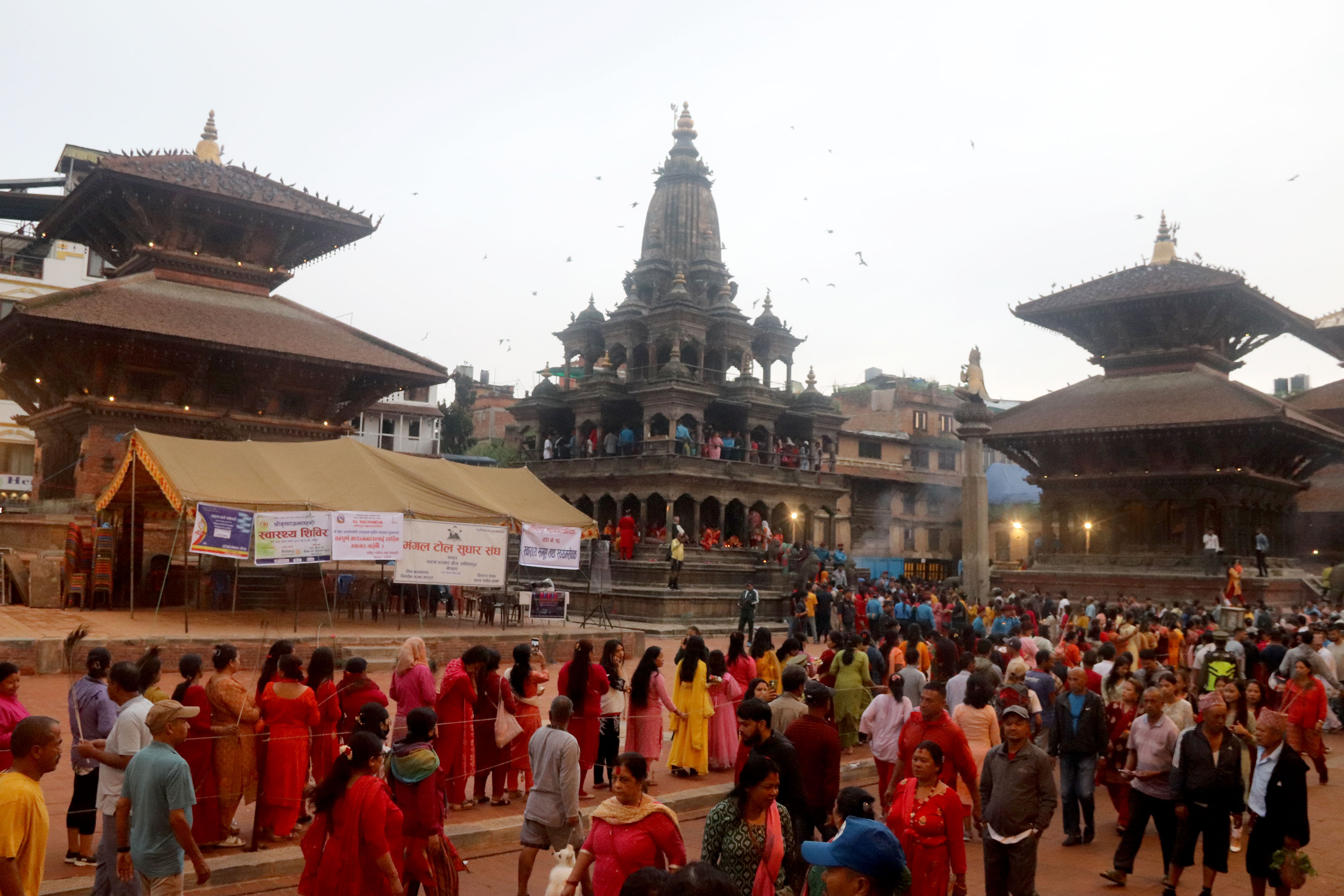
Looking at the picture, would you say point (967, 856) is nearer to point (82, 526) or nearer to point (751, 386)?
point (82, 526)

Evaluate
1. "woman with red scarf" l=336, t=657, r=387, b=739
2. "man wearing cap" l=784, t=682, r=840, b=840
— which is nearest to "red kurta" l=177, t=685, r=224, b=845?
"woman with red scarf" l=336, t=657, r=387, b=739

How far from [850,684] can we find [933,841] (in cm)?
588

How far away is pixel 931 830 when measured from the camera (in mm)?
5582

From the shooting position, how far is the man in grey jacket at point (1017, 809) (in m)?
6.44

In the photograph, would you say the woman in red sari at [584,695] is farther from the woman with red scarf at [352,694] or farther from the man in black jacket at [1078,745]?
the man in black jacket at [1078,745]

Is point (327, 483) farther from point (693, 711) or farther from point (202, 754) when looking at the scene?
Result: point (202, 754)

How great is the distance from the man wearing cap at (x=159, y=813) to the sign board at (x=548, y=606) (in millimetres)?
14934

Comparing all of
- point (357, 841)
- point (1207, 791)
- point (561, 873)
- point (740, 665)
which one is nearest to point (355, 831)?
point (357, 841)

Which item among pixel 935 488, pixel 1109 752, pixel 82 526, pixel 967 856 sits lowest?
pixel 967 856

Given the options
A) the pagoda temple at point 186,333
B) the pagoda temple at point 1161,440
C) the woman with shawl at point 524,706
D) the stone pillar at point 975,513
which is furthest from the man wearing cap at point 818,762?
the pagoda temple at point 1161,440

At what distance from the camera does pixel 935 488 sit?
5656 centimetres

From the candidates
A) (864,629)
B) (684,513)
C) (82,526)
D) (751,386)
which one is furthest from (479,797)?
(751,386)

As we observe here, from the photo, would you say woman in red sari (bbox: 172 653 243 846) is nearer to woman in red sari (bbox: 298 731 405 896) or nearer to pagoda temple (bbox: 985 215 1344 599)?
woman in red sari (bbox: 298 731 405 896)

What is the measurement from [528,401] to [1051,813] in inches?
1593
